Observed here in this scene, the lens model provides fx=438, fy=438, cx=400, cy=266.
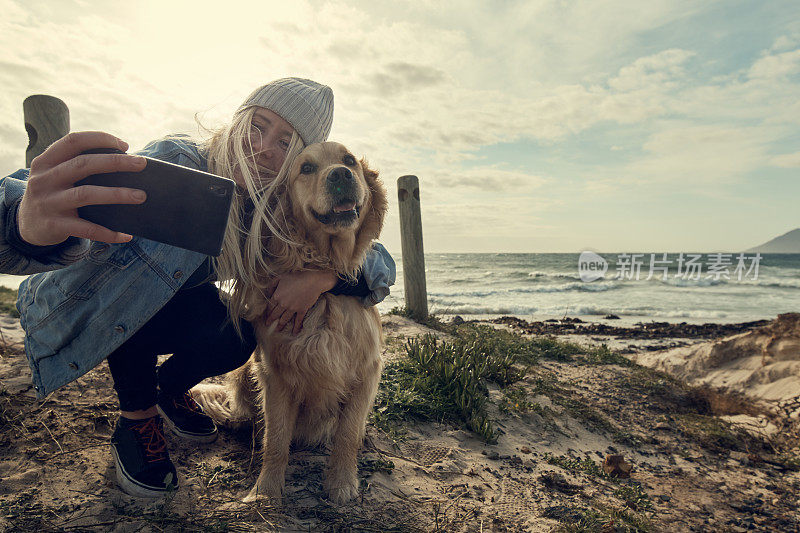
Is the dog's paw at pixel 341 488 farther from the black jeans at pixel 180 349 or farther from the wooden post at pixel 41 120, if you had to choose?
the wooden post at pixel 41 120

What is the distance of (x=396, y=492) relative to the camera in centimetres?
212

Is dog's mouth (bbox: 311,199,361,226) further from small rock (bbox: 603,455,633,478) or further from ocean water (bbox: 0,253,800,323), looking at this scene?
ocean water (bbox: 0,253,800,323)

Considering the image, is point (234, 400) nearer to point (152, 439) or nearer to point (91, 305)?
point (152, 439)

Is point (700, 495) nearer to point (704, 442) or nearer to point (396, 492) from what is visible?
point (704, 442)

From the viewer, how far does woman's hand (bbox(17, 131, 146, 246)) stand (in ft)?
3.64

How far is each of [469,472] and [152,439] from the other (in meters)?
1.60

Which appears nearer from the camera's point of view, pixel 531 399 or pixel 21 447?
pixel 21 447

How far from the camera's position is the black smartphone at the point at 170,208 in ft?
3.83

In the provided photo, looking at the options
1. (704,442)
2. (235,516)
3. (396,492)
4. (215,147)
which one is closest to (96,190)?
(215,147)

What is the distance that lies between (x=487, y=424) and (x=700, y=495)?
1.39 meters

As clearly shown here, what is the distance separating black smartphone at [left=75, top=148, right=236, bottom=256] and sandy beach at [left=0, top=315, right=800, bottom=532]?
1.12 m

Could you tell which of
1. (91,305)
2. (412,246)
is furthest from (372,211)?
(412,246)

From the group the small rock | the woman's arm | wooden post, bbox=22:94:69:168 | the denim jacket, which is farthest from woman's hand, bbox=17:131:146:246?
wooden post, bbox=22:94:69:168

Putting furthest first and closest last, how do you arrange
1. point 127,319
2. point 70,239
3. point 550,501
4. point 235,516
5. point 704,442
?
point 704,442 → point 550,501 → point 127,319 → point 235,516 → point 70,239
